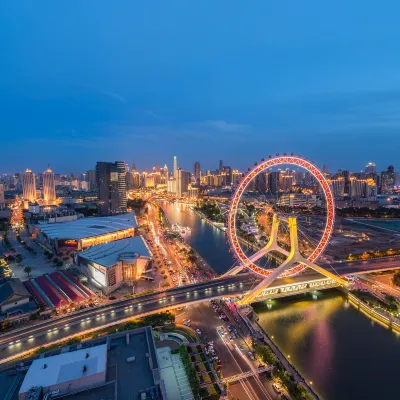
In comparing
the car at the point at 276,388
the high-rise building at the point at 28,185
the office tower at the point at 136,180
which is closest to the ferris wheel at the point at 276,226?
the car at the point at 276,388

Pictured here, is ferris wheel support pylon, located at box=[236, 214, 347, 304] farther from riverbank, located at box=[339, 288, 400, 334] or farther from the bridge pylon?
riverbank, located at box=[339, 288, 400, 334]

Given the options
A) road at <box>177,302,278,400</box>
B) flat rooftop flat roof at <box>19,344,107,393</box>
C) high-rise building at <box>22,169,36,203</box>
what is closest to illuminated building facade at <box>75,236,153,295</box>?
road at <box>177,302,278,400</box>

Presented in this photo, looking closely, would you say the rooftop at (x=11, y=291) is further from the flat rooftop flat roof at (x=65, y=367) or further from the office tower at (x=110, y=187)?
the office tower at (x=110, y=187)

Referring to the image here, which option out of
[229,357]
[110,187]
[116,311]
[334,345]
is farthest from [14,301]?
[110,187]

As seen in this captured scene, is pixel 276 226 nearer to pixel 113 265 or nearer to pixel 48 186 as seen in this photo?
pixel 113 265

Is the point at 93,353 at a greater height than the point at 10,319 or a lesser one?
greater

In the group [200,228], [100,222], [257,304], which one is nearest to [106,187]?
[100,222]

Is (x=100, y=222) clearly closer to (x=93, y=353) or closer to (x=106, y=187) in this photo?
(x=106, y=187)
